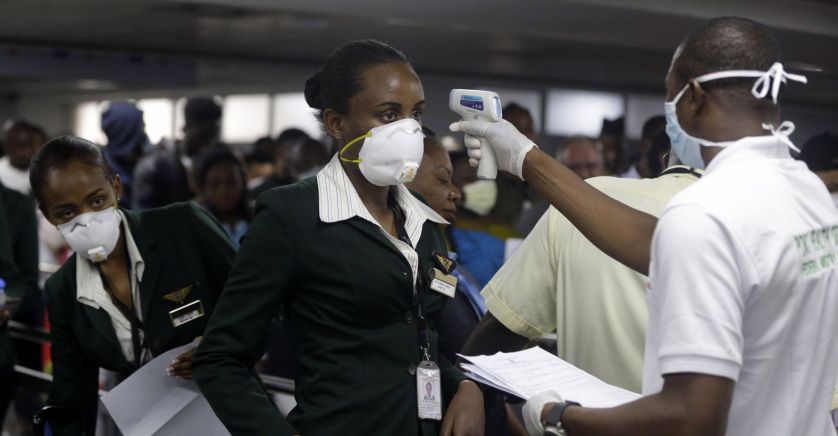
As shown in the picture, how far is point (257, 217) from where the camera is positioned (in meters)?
2.07

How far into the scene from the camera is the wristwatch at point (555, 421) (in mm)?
1723

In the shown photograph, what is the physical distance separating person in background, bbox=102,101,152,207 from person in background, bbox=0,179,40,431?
5.94ft

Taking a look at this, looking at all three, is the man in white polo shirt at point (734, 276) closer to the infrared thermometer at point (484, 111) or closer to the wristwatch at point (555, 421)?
the wristwatch at point (555, 421)

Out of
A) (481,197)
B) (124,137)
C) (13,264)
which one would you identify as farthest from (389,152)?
(124,137)

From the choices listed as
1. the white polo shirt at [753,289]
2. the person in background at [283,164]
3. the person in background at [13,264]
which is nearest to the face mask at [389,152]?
the white polo shirt at [753,289]

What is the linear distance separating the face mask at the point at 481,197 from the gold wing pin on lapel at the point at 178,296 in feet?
6.90

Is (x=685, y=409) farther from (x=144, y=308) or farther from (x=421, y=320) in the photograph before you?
(x=144, y=308)

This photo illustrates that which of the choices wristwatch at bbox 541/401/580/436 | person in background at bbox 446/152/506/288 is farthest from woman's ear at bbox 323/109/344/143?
person in background at bbox 446/152/506/288

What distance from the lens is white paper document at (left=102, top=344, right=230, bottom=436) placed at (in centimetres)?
248

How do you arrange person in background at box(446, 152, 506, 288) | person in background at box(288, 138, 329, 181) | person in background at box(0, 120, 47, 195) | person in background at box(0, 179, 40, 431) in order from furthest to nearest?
1. person in background at box(0, 120, 47, 195)
2. person in background at box(288, 138, 329, 181)
3. person in background at box(446, 152, 506, 288)
4. person in background at box(0, 179, 40, 431)

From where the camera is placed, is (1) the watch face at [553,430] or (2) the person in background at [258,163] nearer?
(1) the watch face at [553,430]

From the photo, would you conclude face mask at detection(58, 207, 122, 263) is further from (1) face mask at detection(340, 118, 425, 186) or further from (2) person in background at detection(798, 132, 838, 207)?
(2) person in background at detection(798, 132, 838, 207)

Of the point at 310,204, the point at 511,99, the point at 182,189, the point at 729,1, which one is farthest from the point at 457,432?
the point at 511,99

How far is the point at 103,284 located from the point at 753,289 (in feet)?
5.96
